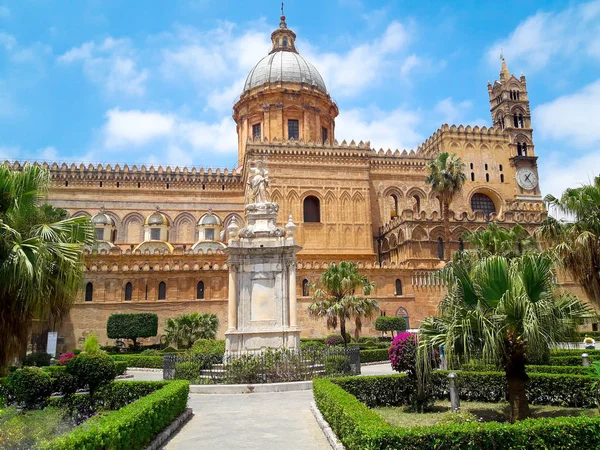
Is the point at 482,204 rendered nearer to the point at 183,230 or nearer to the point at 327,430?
the point at 183,230

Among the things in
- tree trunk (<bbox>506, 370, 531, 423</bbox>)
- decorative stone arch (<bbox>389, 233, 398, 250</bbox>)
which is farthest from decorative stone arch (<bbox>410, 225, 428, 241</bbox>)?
tree trunk (<bbox>506, 370, 531, 423</bbox>)

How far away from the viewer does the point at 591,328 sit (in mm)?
32188

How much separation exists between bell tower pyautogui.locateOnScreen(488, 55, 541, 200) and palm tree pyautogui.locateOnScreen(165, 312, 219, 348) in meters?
30.6

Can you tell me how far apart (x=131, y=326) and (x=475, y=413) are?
71.3 feet

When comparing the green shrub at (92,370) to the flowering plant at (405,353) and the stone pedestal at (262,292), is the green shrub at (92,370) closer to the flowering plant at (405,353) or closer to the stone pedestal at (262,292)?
the stone pedestal at (262,292)

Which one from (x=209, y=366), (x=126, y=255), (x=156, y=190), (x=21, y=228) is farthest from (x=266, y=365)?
(x=156, y=190)

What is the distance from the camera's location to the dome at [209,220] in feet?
130

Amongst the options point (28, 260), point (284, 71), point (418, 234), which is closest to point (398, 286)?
point (418, 234)

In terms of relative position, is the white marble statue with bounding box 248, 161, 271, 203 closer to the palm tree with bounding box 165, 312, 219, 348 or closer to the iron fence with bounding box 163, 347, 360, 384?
the iron fence with bounding box 163, 347, 360, 384

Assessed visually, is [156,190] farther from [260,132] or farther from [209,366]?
[209,366]

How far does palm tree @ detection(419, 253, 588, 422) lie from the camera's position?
8.03 metres

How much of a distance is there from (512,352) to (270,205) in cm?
917

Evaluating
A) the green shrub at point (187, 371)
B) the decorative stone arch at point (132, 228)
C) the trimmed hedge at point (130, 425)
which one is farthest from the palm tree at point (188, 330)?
the decorative stone arch at point (132, 228)

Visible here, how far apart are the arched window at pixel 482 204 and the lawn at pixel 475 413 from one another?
3456 centimetres
